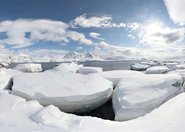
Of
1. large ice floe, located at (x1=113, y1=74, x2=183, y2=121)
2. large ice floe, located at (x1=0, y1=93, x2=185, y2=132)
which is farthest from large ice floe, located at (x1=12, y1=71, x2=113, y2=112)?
large ice floe, located at (x1=0, y1=93, x2=185, y2=132)

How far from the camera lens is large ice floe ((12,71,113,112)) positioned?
899 centimetres

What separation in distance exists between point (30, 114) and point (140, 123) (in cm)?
275

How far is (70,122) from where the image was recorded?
5.55m

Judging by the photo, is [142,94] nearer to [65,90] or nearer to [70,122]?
[65,90]

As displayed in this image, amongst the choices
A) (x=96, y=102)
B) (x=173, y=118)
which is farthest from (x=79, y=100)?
(x=173, y=118)

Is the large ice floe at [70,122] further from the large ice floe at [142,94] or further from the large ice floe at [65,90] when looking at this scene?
the large ice floe at [65,90]

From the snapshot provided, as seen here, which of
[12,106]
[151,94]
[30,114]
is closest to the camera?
[30,114]

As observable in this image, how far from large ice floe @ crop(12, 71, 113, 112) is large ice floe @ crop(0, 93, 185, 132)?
255 centimetres

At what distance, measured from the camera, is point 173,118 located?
5.38 metres

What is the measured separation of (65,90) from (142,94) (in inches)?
120

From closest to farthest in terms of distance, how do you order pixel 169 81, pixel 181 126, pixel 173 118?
1. pixel 181 126
2. pixel 173 118
3. pixel 169 81

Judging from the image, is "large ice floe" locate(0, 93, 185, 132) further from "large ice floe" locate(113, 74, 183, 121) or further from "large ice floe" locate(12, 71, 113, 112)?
"large ice floe" locate(12, 71, 113, 112)

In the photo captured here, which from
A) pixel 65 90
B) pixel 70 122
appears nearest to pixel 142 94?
pixel 65 90

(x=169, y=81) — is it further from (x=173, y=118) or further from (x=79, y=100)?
(x=173, y=118)
